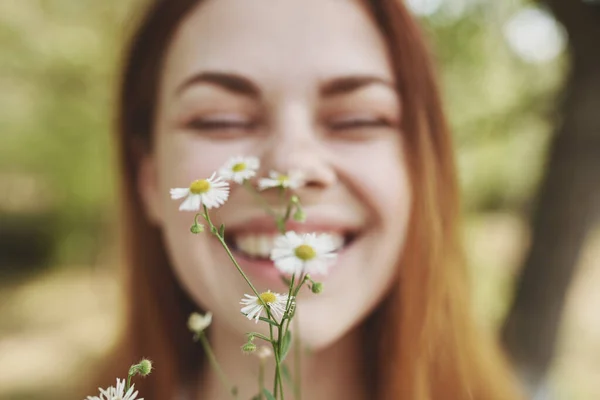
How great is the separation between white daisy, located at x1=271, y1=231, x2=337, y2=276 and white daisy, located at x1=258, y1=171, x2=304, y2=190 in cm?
13

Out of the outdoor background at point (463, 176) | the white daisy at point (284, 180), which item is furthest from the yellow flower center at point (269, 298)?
the outdoor background at point (463, 176)

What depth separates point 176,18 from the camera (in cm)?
66

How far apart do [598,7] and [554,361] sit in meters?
0.82

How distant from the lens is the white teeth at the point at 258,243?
1.94 feet

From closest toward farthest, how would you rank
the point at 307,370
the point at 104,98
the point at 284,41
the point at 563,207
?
the point at 284,41 → the point at 307,370 → the point at 563,207 → the point at 104,98

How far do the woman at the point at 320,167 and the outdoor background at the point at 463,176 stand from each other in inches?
6.9

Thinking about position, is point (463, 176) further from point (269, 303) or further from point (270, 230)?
point (269, 303)

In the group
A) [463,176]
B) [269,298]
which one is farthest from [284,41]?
[463,176]

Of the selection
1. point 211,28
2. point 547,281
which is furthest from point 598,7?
point 211,28

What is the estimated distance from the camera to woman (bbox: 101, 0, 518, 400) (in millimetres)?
579

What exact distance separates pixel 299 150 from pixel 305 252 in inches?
10.0

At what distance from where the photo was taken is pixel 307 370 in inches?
27.5

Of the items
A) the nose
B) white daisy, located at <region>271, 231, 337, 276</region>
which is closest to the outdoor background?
the nose

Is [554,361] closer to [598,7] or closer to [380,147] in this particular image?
[598,7]
